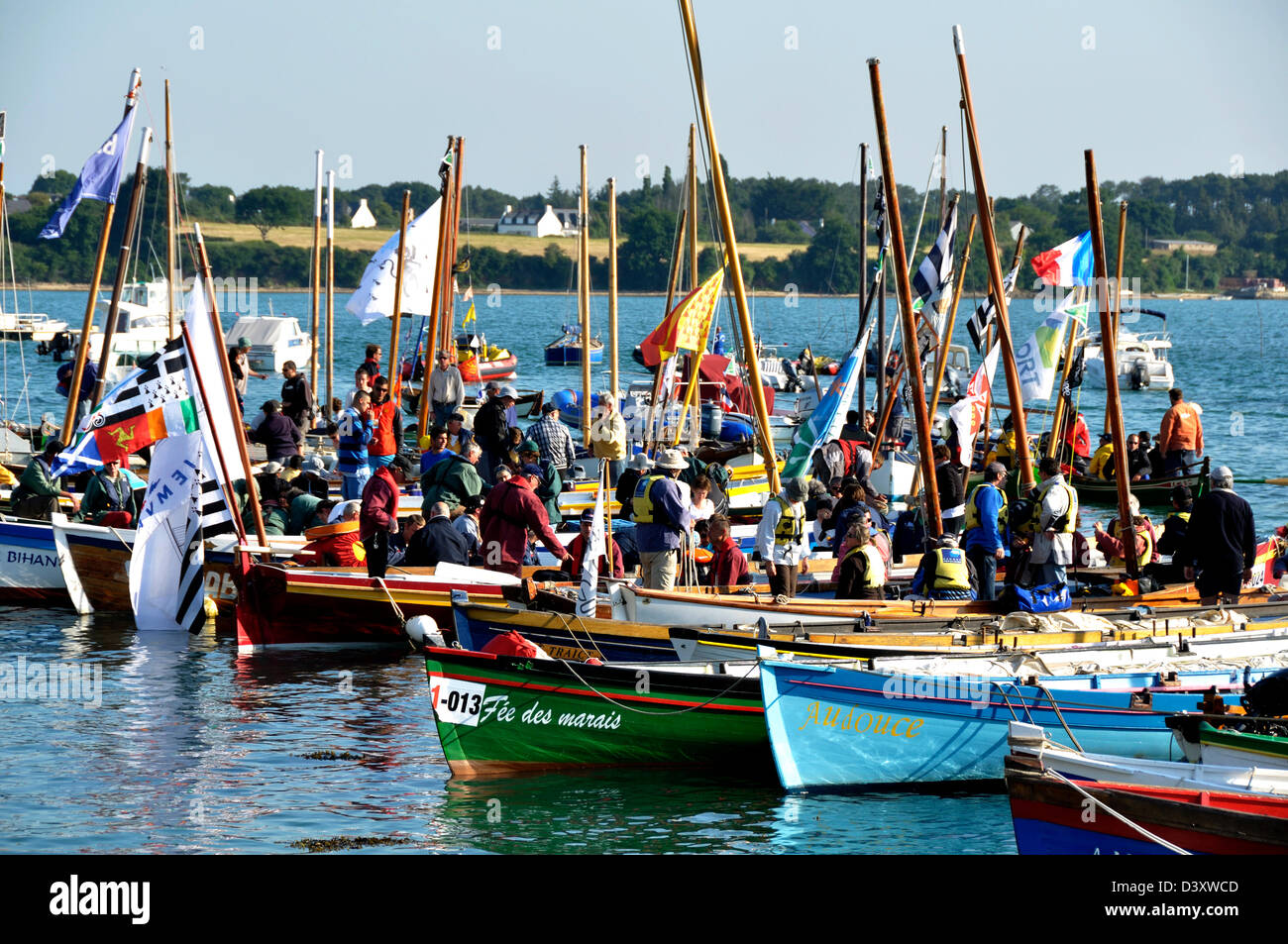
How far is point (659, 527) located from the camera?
52.3 feet

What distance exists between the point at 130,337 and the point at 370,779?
63420 millimetres

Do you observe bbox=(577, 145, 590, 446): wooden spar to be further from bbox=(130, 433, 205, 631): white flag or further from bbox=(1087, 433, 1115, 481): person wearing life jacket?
bbox=(1087, 433, 1115, 481): person wearing life jacket

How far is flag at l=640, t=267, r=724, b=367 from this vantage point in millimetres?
19203

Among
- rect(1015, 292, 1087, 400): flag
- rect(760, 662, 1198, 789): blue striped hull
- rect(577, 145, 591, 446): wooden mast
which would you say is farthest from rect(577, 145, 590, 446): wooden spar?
rect(760, 662, 1198, 789): blue striped hull

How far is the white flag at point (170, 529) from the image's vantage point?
1762 centimetres

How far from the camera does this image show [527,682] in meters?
13.3

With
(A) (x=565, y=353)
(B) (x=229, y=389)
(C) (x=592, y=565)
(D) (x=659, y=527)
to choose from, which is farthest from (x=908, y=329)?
(A) (x=565, y=353)

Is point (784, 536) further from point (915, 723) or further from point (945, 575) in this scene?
point (915, 723)

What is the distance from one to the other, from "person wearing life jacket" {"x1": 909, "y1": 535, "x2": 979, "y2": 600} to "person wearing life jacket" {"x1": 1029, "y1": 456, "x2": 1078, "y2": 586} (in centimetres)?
70

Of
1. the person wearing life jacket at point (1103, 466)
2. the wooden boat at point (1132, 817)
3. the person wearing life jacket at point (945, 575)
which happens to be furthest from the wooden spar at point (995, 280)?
the person wearing life jacket at point (1103, 466)

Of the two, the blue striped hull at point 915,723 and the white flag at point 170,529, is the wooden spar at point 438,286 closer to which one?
the white flag at point 170,529

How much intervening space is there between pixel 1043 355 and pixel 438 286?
35.5ft

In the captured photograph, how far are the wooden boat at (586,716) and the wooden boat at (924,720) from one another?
2.20ft

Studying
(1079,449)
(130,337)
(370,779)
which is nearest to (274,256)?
(130,337)
